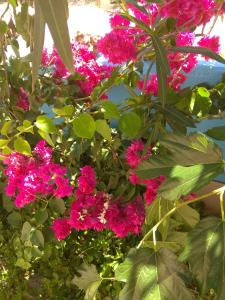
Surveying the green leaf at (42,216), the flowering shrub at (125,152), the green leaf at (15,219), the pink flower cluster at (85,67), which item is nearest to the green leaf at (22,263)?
the flowering shrub at (125,152)

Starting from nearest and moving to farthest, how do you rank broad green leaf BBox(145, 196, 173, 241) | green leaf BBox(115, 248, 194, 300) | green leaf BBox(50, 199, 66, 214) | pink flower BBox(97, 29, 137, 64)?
green leaf BBox(115, 248, 194, 300)
broad green leaf BBox(145, 196, 173, 241)
pink flower BBox(97, 29, 137, 64)
green leaf BBox(50, 199, 66, 214)

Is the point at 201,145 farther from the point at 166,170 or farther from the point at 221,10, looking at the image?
the point at 221,10

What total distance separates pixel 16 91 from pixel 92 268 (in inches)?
24.8

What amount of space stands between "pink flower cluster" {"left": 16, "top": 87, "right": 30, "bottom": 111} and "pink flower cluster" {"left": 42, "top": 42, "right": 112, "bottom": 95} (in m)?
0.13

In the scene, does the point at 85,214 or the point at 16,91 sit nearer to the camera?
the point at 85,214

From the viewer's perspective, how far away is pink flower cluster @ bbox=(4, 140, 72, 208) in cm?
110

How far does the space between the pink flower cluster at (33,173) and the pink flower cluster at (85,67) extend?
331 millimetres

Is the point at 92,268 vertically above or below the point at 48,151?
below

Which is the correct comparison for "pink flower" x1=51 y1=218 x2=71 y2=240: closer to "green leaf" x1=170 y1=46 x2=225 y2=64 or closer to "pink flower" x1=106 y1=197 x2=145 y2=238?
"pink flower" x1=106 y1=197 x2=145 y2=238

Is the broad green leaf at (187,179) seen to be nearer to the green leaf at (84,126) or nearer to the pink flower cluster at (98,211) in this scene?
the green leaf at (84,126)

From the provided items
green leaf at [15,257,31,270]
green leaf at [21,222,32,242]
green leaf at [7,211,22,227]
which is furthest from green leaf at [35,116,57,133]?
green leaf at [15,257,31,270]

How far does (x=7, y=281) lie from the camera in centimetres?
167

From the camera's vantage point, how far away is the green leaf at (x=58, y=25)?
0.58m

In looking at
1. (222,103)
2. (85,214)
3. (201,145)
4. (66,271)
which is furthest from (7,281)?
(201,145)
